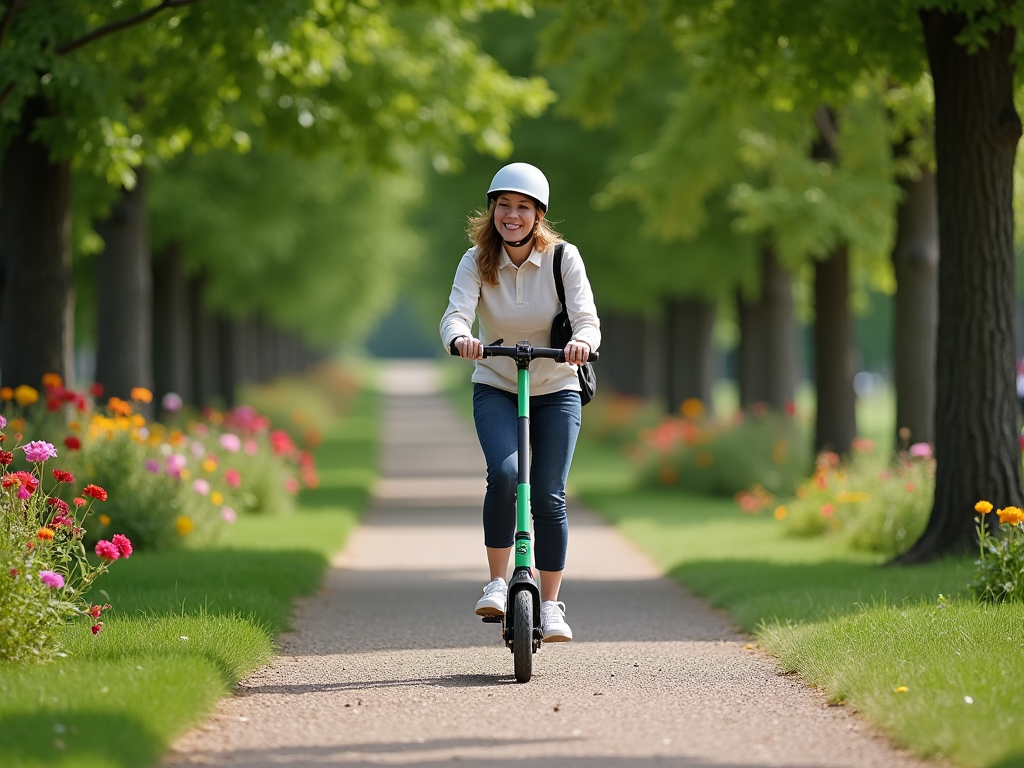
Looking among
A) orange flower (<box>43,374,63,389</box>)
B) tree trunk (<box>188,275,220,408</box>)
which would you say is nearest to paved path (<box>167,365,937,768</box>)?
orange flower (<box>43,374,63,389</box>)

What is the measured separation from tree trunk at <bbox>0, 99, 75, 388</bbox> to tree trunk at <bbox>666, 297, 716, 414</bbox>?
54.5 feet

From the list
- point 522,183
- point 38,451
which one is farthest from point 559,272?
point 38,451

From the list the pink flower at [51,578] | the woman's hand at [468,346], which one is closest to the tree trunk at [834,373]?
the woman's hand at [468,346]

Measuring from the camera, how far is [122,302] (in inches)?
607

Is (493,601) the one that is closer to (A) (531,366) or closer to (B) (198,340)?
(A) (531,366)

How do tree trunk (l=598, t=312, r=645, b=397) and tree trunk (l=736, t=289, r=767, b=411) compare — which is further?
tree trunk (l=598, t=312, r=645, b=397)

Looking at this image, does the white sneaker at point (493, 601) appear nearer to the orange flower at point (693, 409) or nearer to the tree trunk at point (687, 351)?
the orange flower at point (693, 409)

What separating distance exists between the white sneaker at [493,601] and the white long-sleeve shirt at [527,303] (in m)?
0.86

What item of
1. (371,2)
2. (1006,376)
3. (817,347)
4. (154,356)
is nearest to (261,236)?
(154,356)

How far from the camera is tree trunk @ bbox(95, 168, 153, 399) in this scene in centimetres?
1543

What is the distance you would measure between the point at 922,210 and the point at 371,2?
574cm

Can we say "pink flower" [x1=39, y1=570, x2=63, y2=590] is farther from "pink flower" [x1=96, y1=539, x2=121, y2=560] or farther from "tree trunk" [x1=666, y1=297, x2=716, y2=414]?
"tree trunk" [x1=666, y1=297, x2=716, y2=414]

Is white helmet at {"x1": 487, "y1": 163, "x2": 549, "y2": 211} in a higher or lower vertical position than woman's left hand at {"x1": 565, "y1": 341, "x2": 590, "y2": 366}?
higher

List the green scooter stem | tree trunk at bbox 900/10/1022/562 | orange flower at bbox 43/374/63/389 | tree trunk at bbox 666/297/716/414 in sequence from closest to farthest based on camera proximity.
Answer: the green scooter stem, tree trunk at bbox 900/10/1022/562, orange flower at bbox 43/374/63/389, tree trunk at bbox 666/297/716/414
